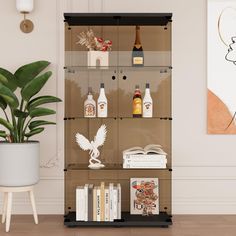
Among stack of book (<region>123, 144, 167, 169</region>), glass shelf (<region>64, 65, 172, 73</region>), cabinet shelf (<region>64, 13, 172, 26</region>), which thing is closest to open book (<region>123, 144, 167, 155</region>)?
stack of book (<region>123, 144, 167, 169</region>)

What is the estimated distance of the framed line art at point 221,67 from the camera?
169 inches

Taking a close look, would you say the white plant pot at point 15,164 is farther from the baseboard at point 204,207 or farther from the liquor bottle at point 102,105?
the baseboard at point 204,207

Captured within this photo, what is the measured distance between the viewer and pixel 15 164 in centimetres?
370

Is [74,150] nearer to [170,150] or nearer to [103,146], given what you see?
[103,146]

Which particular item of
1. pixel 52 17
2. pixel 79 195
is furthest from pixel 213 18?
pixel 79 195

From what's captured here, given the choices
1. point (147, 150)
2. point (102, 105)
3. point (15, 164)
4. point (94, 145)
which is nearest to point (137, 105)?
point (102, 105)

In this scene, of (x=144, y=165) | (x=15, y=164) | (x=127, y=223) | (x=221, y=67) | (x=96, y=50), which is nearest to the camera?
(x=15, y=164)

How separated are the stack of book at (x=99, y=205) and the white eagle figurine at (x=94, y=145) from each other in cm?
25

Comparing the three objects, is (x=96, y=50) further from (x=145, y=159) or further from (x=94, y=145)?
(x=145, y=159)

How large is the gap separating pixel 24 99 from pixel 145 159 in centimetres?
124

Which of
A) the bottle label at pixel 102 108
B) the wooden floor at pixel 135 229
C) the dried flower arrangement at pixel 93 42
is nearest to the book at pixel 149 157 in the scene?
the bottle label at pixel 102 108

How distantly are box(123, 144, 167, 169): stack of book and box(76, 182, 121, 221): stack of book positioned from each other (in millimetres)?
279

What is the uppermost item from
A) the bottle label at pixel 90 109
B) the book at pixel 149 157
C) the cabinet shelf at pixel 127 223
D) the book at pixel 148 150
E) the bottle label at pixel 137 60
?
the bottle label at pixel 137 60

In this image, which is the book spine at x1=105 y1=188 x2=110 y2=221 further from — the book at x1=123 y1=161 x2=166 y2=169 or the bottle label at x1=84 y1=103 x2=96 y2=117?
the bottle label at x1=84 y1=103 x2=96 y2=117
